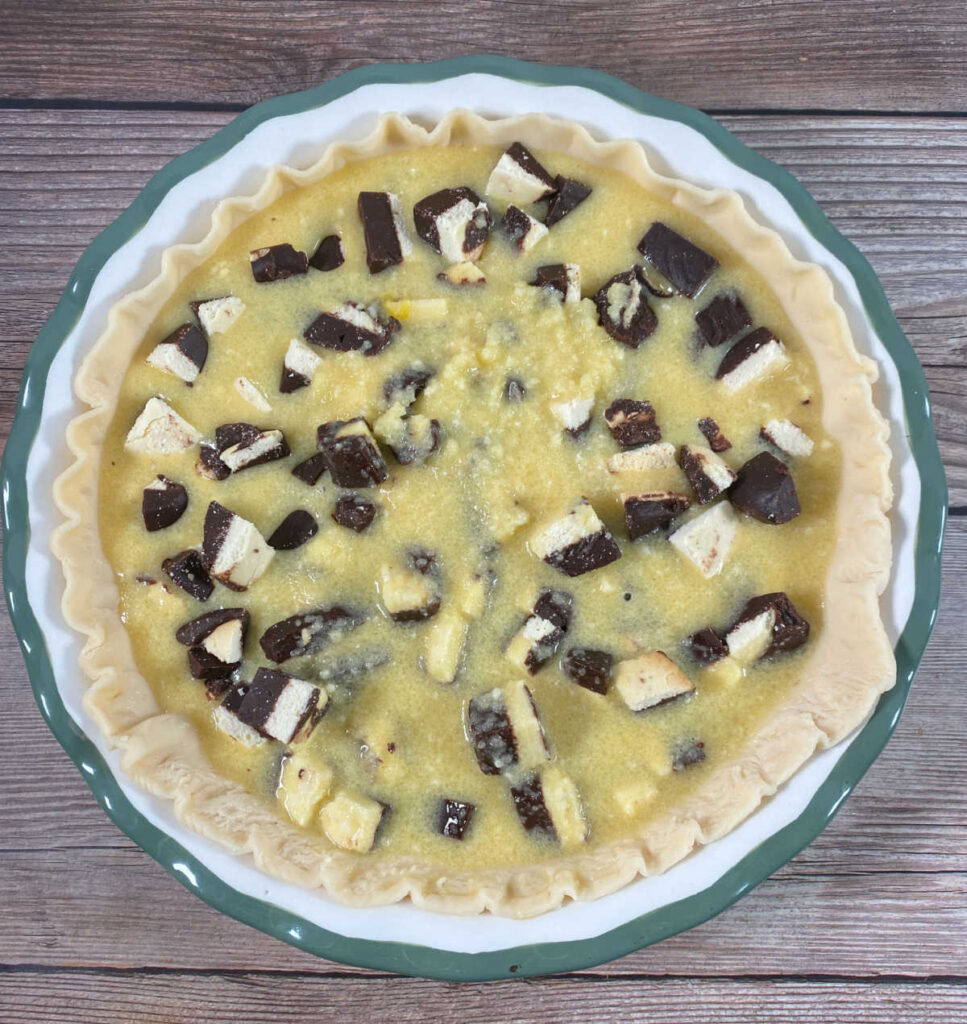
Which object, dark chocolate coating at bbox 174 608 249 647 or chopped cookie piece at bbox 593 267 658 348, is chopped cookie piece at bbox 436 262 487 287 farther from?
dark chocolate coating at bbox 174 608 249 647

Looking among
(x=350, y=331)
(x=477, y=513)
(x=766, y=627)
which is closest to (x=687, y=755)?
(x=766, y=627)

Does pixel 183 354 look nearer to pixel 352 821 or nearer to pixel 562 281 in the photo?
pixel 562 281

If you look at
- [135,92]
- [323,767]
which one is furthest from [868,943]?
[135,92]

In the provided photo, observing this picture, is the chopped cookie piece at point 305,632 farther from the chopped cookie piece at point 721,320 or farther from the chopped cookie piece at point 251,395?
the chopped cookie piece at point 721,320

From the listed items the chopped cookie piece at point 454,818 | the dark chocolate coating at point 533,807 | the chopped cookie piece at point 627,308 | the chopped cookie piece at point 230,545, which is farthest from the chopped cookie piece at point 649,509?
the chopped cookie piece at point 230,545

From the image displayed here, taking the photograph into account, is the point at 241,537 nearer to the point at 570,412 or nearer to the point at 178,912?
the point at 570,412

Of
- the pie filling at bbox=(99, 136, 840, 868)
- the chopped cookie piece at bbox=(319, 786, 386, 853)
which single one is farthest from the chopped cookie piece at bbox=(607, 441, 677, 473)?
the chopped cookie piece at bbox=(319, 786, 386, 853)
